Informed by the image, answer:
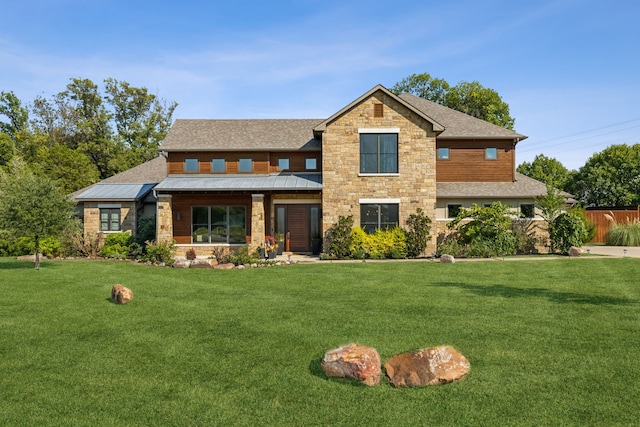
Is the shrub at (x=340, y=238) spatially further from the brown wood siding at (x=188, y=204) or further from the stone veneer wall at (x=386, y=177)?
the brown wood siding at (x=188, y=204)

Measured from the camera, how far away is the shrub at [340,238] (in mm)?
23109

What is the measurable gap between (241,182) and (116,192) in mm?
9182

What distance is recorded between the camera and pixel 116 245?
83.0ft

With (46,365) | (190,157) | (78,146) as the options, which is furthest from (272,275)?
(78,146)

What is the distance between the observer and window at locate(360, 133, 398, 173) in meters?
24.1

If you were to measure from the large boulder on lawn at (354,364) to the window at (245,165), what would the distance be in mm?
20332

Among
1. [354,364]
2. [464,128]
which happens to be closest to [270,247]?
[464,128]

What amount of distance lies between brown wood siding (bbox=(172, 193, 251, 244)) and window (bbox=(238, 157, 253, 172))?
69.7 inches

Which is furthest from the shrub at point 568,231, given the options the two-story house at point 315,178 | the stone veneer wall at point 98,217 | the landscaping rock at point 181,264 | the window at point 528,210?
the stone veneer wall at point 98,217

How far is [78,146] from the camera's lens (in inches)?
1751

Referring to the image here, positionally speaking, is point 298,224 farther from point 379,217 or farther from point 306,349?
point 306,349

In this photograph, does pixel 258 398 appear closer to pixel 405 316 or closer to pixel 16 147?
pixel 405 316

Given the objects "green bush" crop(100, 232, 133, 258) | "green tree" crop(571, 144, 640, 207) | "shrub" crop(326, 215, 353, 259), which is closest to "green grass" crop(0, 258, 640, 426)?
"shrub" crop(326, 215, 353, 259)

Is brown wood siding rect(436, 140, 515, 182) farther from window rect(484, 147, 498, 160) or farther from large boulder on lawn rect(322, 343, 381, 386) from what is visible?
large boulder on lawn rect(322, 343, 381, 386)
